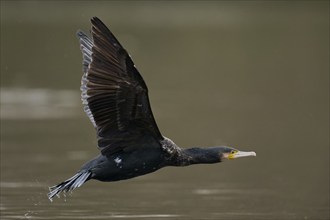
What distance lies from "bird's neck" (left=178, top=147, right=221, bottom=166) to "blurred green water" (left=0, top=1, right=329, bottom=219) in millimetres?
858

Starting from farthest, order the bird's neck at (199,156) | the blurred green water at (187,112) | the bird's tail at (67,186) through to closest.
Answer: the blurred green water at (187,112) < the bird's neck at (199,156) < the bird's tail at (67,186)

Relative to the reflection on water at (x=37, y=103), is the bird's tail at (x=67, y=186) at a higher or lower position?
lower

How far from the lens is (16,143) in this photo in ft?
50.2

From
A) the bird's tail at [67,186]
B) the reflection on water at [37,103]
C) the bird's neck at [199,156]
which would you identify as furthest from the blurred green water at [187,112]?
the bird's tail at [67,186]

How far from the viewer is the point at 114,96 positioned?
952cm

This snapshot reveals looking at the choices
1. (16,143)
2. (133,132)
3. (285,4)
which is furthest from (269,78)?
(285,4)

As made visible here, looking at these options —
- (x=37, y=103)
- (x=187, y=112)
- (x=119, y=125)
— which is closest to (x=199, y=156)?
(x=119, y=125)

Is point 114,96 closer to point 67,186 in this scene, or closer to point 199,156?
point 67,186

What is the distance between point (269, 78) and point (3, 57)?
6.99 m

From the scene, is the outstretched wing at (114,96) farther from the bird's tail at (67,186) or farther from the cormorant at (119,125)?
the bird's tail at (67,186)

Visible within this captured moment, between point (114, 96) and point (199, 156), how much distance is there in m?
A: 1.17

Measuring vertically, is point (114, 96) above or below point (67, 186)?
above

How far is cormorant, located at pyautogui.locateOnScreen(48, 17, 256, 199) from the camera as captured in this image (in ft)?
30.6

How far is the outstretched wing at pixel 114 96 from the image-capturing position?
924cm
